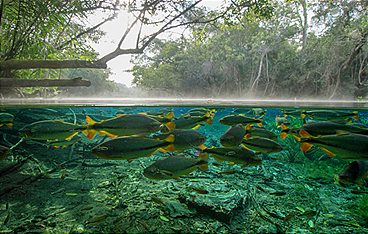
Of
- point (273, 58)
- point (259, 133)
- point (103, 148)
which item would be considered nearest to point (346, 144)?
point (259, 133)

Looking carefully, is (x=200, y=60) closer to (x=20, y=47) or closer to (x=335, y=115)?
(x=20, y=47)

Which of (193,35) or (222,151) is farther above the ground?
(193,35)

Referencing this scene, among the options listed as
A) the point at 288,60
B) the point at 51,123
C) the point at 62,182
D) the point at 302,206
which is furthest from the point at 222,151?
the point at 288,60

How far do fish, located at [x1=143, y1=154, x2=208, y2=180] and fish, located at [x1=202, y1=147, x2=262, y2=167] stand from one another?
0.20 meters

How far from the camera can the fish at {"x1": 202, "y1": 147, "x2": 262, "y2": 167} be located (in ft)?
8.05

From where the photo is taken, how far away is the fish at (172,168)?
217cm

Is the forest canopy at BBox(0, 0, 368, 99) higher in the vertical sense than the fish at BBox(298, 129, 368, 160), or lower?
higher

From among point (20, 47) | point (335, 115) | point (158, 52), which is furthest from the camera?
point (158, 52)

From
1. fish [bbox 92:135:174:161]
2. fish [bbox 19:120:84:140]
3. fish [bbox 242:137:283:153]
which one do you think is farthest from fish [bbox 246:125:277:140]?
fish [bbox 19:120:84:140]

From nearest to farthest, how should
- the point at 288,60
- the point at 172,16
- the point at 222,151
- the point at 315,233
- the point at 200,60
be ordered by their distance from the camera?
the point at 222,151
the point at 315,233
the point at 172,16
the point at 200,60
the point at 288,60

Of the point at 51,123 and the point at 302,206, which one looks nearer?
the point at 51,123

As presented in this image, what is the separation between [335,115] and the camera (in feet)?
13.1

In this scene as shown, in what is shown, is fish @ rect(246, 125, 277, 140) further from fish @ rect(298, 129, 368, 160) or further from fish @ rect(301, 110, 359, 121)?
fish @ rect(301, 110, 359, 121)

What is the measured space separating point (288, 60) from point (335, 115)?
14.1 metres
